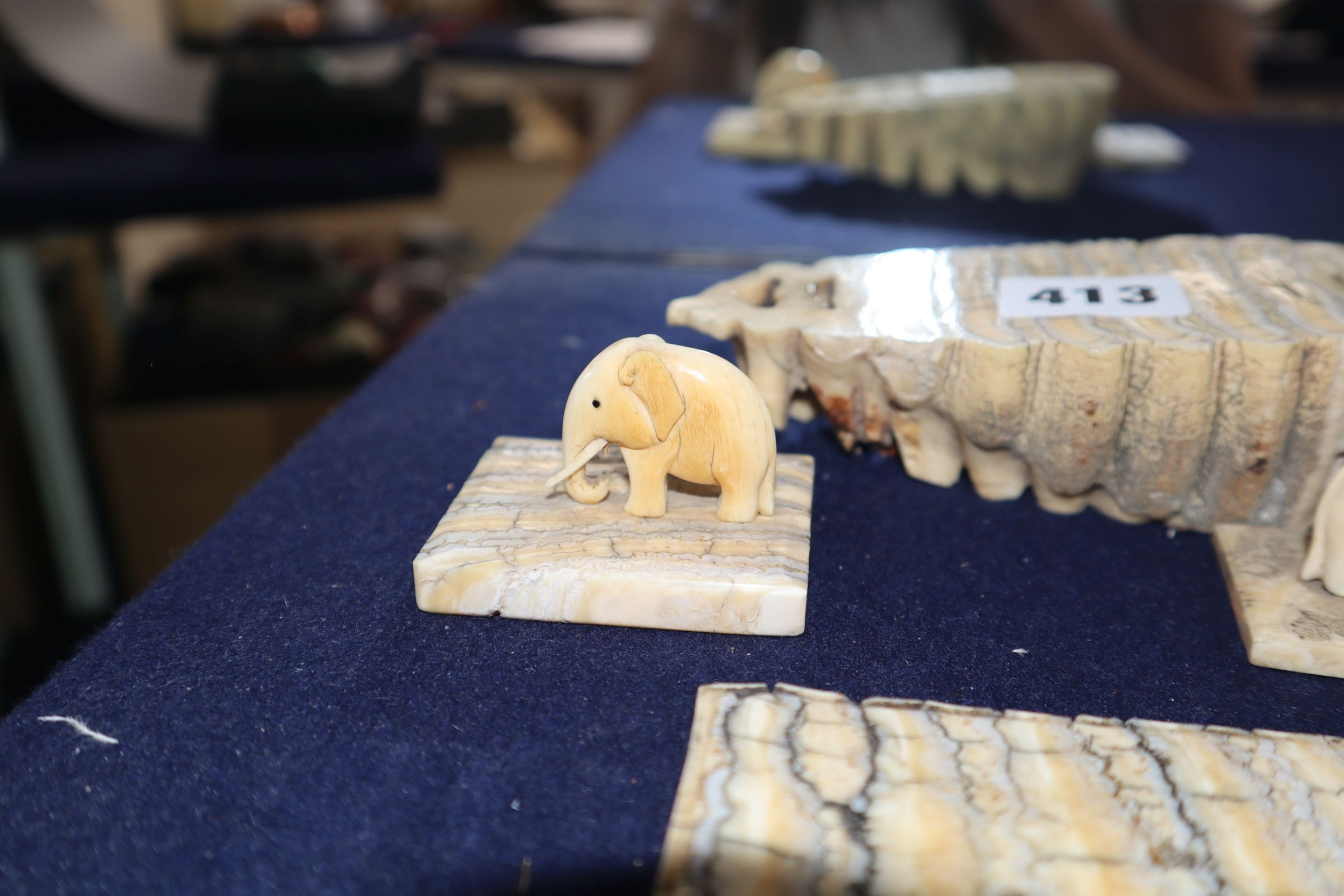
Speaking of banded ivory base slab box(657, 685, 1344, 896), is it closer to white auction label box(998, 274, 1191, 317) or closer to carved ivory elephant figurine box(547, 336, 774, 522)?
carved ivory elephant figurine box(547, 336, 774, 522)

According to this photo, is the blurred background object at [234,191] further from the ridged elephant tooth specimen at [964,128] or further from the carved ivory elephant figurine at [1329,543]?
the carved ivory elephant figurine at [1329,543]

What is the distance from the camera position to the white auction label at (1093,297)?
817 millimetres

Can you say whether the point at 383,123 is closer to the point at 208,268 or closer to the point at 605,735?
the point at 208,268

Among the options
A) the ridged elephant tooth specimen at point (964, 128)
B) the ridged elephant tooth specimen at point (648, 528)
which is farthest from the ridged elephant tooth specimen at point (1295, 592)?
the ridged elephant tooth specimen at point (964, 128)

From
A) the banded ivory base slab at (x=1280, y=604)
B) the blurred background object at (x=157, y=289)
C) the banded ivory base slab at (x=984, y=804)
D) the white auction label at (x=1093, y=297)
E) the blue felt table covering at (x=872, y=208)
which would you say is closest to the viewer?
the banded ivory base slab at (x=984, y=804)

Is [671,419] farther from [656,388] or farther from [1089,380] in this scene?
[1089,380]

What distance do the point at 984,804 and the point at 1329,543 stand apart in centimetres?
35

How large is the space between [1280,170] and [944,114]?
675 mm

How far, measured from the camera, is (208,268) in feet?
7.50

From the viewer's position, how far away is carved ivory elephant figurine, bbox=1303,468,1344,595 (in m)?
0.70

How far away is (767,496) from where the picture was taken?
75 centimetres

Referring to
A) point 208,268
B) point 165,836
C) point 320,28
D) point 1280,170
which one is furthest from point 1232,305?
point 320,28

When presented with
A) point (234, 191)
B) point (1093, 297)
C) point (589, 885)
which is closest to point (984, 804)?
point (589, 885)

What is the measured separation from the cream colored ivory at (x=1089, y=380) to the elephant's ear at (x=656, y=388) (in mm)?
150
